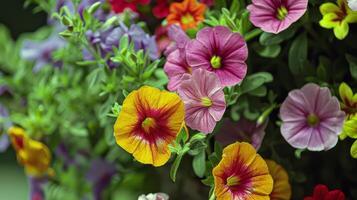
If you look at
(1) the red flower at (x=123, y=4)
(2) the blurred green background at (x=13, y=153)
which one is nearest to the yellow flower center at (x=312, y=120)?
(1) the red flower at (x=123, y=4)

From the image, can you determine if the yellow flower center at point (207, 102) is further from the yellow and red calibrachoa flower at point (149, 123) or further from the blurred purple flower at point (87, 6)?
the blurred purple flower at point (87, 6)

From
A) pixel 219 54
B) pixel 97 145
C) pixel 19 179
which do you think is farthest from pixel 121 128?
pixel 19 179

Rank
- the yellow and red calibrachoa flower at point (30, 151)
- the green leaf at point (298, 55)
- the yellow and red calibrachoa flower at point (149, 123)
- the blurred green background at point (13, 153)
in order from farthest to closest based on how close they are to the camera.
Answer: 1. the blurred green background at point (13, 153)
2. the yellow and red calibrachoa flower at point (30, 151)
3. the green leaf at point (298, 55)
4. the yellow and red calibrachoa flower at point (149, 123)

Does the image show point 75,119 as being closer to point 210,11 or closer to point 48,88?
point 48,88

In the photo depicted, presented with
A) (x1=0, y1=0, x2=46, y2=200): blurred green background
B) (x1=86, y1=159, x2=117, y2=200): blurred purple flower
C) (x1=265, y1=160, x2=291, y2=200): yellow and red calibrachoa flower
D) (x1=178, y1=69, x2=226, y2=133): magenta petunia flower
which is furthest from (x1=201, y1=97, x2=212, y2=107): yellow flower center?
(x1=0, y1=0, x2=46, y2=200): blurred green background

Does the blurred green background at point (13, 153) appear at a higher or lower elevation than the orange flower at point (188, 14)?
lower

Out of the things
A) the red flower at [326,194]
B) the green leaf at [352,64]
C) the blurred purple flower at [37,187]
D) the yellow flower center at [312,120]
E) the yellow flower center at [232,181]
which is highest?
the green leaf at [352,64]

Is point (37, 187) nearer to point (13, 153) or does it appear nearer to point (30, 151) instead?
point (30, 151)

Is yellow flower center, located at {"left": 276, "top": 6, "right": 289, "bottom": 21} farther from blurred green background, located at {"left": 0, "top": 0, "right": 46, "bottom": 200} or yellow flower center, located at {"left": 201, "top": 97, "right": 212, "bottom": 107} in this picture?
blurred green background, located at {"left": 0, "top": 0, "right": 46, "bottom": 200}

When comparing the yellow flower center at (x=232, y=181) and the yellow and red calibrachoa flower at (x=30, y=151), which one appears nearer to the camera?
the yellow flower center at (x=232, y=181)
